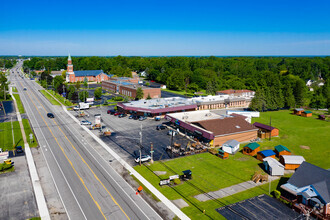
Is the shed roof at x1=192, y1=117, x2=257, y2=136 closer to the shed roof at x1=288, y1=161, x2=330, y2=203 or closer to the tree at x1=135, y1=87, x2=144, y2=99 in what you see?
the shed roof at x1=288, y1=161, x2=330, y2=203

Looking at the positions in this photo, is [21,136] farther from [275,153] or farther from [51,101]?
[275,153]

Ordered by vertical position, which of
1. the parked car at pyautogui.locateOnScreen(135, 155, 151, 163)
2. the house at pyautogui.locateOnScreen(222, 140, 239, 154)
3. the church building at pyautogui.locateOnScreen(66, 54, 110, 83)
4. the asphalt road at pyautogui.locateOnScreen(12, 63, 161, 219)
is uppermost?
the church building at pyautogui.locateOnScreen(66, 54, 110, 83)

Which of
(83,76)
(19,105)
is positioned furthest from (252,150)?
(83,76)

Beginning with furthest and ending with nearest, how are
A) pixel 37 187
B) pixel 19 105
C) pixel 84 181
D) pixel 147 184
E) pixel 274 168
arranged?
1. pixel 19 105
2. pixel 274 168
3. pixel 84 181
4. pixel 147 184
5. pixel 37 187

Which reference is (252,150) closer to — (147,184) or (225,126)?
(225,126)

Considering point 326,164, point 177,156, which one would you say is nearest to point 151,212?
point 177,156

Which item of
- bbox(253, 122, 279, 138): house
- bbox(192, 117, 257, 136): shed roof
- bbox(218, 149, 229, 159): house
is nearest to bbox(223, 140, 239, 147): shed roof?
bbox(192, 117, 257, 136): shed roof
